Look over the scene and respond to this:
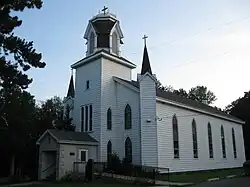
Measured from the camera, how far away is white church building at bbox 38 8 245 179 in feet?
97.1

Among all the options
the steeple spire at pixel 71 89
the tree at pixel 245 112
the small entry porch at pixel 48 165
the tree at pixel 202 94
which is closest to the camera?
the small entry porch at pixel 48 165

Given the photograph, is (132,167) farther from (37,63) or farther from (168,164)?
(37,63)

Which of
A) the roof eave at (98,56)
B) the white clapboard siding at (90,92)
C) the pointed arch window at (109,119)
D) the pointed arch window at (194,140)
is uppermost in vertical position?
the roof eave at (98,56)

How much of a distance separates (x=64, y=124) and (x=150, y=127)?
10.4m

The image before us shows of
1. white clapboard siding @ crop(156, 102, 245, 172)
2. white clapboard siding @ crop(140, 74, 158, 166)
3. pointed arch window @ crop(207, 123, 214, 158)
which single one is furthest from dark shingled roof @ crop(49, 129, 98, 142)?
pointed arch window @ crop(207, 123, 214, 158)

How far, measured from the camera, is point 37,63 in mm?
21781

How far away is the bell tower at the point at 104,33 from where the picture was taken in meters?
35.8

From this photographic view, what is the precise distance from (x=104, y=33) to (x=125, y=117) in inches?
414

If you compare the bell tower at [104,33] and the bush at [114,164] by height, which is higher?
the bell tower at [104,33]

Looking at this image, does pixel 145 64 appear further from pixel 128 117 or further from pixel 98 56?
pixel 128 117

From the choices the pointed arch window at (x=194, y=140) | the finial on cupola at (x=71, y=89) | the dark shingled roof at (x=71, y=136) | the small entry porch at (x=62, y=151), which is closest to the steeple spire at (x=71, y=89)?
the finial on cupola at (x=71, y=89)

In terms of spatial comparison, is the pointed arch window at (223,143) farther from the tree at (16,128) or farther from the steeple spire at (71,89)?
the tree at (16,128)

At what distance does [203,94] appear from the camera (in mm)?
73688

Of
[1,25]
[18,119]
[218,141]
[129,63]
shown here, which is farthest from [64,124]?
[218,141]
